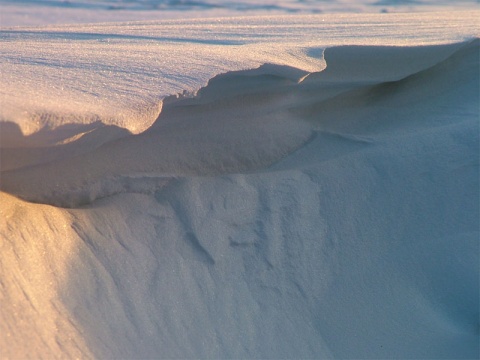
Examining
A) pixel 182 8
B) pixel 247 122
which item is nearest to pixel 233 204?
pixel 247 122

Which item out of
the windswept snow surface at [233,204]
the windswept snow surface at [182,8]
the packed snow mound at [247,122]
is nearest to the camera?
the windswept snow surface at [233,204]

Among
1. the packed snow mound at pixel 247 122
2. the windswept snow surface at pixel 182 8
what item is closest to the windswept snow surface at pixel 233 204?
the packed snow mound at pixel 247 122

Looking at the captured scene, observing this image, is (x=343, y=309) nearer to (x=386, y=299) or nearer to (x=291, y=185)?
(x=386, y=299)

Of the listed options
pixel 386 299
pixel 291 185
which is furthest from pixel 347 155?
pixel 386 299

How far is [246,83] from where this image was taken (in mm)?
1640

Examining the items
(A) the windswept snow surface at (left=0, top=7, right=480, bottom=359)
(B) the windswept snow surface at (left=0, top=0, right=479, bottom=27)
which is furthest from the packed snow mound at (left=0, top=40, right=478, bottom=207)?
(B) the windswept snow surface at (left=0, top=0, right=479, bottom=27)

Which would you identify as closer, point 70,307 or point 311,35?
point 70,307

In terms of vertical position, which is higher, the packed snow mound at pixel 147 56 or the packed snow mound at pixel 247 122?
the packed snow mound at pixel 147 56

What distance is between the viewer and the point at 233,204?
1492mm

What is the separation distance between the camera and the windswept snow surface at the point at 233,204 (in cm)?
121

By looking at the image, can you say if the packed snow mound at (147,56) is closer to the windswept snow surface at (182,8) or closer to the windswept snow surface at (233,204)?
the windswept snow surface at (233,204)

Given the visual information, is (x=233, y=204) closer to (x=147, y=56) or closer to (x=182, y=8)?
(x=147, y=56)

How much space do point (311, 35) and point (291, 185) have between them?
0.81m

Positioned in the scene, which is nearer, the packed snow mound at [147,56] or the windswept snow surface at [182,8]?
the packed snow mound at [147,56]
